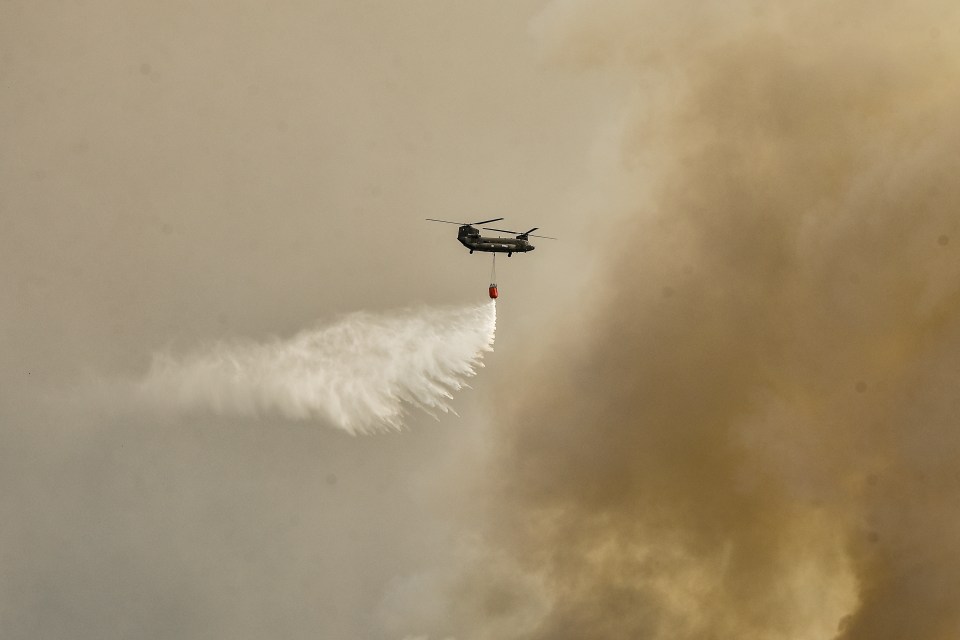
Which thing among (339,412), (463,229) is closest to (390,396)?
(339,412)

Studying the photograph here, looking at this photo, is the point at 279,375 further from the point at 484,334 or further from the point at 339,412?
the point at 484,334

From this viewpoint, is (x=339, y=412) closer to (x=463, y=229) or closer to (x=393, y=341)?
(x=393, y=341)

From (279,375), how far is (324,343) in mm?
3764

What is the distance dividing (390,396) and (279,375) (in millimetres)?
7730

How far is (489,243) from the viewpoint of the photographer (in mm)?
122312

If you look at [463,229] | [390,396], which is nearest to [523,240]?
[463,229]

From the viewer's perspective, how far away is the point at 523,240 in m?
124

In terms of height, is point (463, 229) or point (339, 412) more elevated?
point (463, 229)

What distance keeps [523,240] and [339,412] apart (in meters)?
17.0

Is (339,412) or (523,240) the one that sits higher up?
(523,240)

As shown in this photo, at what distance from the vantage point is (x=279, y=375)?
409 ft

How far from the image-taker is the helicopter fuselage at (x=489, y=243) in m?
121

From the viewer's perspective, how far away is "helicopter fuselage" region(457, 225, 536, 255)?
398ft

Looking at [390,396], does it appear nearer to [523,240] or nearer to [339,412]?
[339,412]
